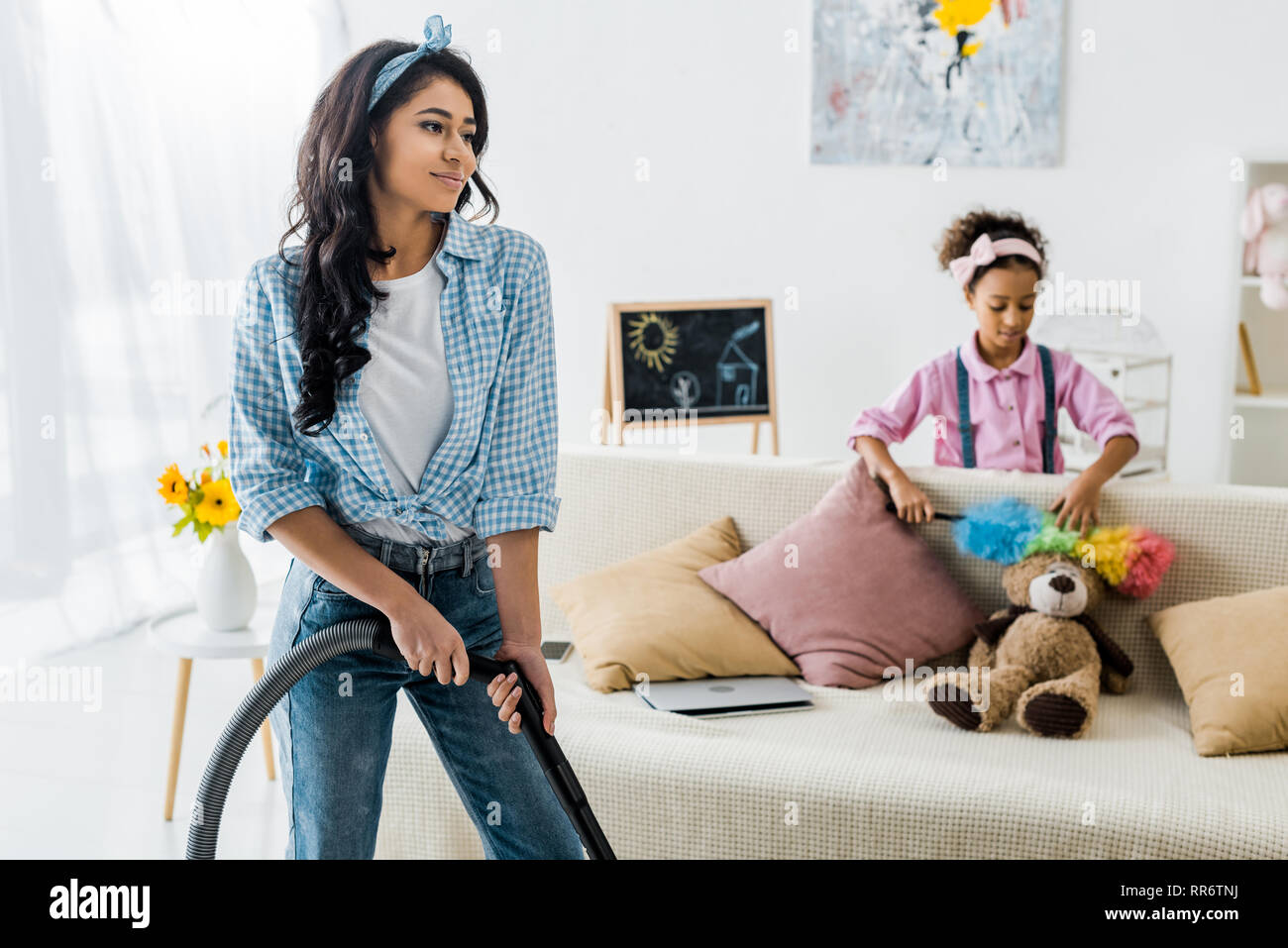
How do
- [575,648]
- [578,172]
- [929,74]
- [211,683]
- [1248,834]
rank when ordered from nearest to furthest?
[1248,834] → [575,648] → [211,683] → [929,74] → [578,172]

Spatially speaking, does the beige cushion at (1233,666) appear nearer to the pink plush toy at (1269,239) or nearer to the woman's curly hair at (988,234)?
the woman's curly hair at (988,234)

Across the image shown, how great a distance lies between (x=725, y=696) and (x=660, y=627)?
0.18 meters

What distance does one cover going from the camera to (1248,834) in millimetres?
1596

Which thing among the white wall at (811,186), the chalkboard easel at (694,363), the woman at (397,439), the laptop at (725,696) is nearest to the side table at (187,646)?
the laptop at (725,696)

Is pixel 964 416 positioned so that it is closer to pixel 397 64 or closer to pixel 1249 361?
pixel 397 64

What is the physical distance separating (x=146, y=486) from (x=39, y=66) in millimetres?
1229

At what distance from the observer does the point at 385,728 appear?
1296 millimetres

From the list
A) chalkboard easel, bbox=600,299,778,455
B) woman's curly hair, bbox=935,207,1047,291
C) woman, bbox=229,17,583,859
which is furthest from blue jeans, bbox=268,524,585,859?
chalkboard easel, bbox=600,299,778,455

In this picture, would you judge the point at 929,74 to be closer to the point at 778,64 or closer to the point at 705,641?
the point at 778,64

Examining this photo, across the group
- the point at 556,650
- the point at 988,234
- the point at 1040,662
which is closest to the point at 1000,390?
the point at 988,234

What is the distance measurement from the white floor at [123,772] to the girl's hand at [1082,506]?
1567 millimetres

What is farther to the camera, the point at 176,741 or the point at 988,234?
the point at 988,234
